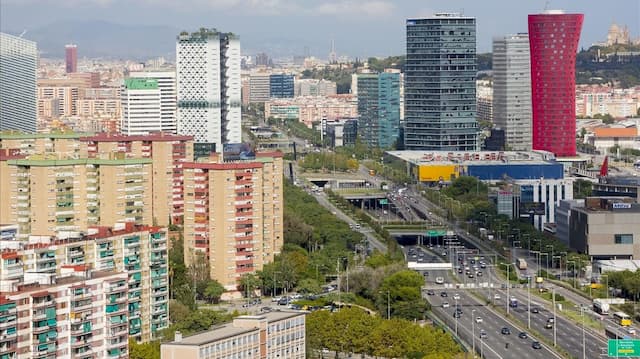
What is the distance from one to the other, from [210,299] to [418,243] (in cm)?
1230

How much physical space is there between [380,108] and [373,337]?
49165 millimetres

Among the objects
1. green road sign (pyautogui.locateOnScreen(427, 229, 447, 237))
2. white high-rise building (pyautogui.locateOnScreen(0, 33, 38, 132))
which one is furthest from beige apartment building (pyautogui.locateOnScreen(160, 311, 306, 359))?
white high-rise building (pyautogui.locateOnScreen(0, 33, 38, 132))

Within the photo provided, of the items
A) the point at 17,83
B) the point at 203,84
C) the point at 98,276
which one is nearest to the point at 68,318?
the point at 98,276

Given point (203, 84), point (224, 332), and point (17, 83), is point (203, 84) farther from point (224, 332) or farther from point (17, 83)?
point (224, 332)

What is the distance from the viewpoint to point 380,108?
258 ft

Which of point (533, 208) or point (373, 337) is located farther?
point (533, 208)

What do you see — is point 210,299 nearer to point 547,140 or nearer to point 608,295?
point 608,295

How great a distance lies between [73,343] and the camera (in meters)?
25.2

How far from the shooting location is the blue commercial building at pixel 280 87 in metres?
119

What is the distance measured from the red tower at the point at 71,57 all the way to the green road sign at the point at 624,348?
360ft

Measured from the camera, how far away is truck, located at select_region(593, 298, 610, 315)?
34.6m

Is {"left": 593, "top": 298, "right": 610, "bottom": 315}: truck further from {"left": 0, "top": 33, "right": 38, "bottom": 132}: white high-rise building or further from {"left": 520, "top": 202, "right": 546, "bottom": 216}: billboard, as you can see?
{"left": 0, "top": 33, "right": 38, "bottom": 132}: white high-rise building

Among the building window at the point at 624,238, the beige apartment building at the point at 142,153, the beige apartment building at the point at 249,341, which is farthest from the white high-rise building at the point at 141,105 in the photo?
the beige apartment building at the point at 249,341

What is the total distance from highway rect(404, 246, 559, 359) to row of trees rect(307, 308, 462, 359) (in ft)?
2.81
